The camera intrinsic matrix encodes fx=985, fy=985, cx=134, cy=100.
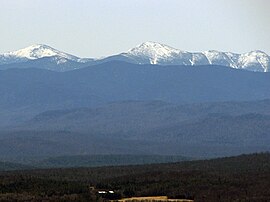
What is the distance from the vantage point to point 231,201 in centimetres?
9456

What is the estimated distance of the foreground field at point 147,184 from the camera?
325ft

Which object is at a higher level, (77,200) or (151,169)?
(151,169)

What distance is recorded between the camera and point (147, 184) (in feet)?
367

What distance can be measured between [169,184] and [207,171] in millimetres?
15751

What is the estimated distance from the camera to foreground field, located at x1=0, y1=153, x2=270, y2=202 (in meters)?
99.2

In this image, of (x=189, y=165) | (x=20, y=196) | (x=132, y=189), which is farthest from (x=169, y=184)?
(x=189, y=165)

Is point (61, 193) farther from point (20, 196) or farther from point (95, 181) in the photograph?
point (95, 181)

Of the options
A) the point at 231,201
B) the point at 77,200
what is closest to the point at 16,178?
the point at 77,200

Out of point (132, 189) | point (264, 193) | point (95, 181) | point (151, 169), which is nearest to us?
point (264, 193)

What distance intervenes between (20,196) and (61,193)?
19.0 feet

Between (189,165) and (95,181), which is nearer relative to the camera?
(95,181)

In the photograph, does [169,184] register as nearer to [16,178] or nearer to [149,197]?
[149,197]

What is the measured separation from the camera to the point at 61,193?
10175 centimetres

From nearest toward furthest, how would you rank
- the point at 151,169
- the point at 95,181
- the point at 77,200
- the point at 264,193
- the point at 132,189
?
1. the point at 77,200
2. the point at 264,193
3. the point at 132,189
4. the point at 95,181
5. the point at 151,169
